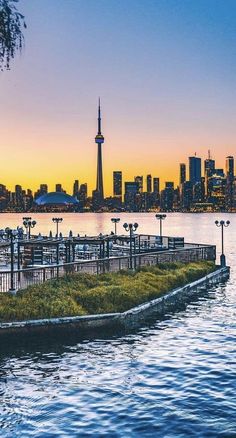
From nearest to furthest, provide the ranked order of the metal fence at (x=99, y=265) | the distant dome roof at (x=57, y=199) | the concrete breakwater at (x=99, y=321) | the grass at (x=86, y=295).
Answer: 1. the concrete breakwater at (x=99, y=321)
2. the grass at (x=86, y=295)
3. the metal fence at (x=99, y=265)
4. the distant dome roof at (x=57, y=199)

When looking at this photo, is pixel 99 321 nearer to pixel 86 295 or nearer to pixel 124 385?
pixel 86 295

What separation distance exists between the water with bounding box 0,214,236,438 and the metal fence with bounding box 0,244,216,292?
5.90 meters

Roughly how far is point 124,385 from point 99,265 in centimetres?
1566

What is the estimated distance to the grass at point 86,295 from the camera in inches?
880

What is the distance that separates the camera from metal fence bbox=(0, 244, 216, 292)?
87.2 ft

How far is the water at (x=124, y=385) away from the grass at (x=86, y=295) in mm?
1721

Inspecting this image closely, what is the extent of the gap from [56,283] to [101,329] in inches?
170

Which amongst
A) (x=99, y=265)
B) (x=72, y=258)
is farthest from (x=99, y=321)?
(x=72, y=258)

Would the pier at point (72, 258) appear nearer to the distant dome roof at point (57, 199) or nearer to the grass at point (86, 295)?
the grass at point (86, 295)

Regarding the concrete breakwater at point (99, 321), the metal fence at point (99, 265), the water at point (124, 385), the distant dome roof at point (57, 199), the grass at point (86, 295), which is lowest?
Result: the water at point (124, 385)

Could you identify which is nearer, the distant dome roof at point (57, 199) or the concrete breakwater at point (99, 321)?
the concrete breakwater at point (99, 321)

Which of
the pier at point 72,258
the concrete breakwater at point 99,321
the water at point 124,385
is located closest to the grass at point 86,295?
the concrete breakwater at point 99,321

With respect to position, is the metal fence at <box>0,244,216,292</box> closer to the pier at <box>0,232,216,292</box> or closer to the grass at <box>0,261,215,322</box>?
the pier at <box>0,232,216,292</box>

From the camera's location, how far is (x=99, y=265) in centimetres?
3148
